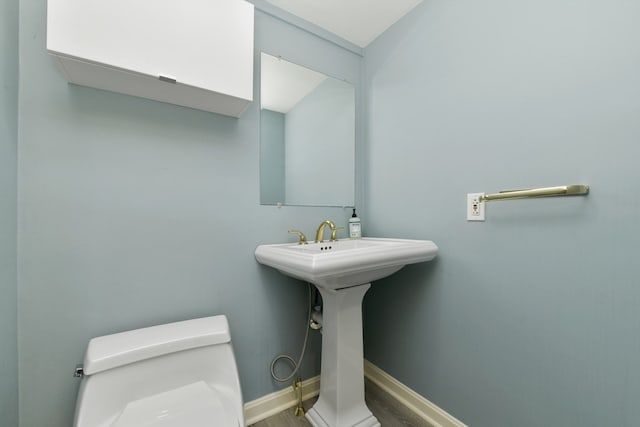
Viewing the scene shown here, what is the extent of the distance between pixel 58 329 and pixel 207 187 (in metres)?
0.72

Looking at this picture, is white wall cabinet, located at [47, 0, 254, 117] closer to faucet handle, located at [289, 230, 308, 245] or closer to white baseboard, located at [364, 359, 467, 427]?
faucet handle, located at [289, 230, 308, 245]

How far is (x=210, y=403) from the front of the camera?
861 mm

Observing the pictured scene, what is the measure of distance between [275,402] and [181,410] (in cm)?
64

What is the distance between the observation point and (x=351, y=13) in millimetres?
1396

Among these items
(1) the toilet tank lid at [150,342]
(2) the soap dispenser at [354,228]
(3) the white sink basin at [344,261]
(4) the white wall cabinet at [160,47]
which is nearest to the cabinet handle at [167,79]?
(4) the white wall cabinet at [160,47]

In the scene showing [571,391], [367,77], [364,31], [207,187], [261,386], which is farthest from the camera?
[367,77]

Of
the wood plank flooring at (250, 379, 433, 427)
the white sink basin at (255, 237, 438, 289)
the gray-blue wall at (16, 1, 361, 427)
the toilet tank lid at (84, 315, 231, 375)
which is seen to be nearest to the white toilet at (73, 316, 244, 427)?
the toilet tank lid at (84, 315, 231, 375)

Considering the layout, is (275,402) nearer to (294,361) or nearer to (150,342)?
(294,361)

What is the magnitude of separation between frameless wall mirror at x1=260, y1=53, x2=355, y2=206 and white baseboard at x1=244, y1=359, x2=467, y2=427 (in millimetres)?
994

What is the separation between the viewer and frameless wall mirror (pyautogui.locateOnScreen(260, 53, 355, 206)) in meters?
1.34

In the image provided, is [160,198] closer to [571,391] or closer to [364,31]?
[364,31]

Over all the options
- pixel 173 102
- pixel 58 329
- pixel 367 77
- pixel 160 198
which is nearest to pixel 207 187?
pixel 160 198

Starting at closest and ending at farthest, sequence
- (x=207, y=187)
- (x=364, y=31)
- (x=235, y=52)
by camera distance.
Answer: (x=235, y=52)
(x=207, y=187)
(x=364, y=31)

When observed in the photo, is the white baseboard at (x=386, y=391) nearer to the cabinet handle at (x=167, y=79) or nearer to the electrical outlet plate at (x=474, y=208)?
the electrical outlet plate at (x=474, y=208)
